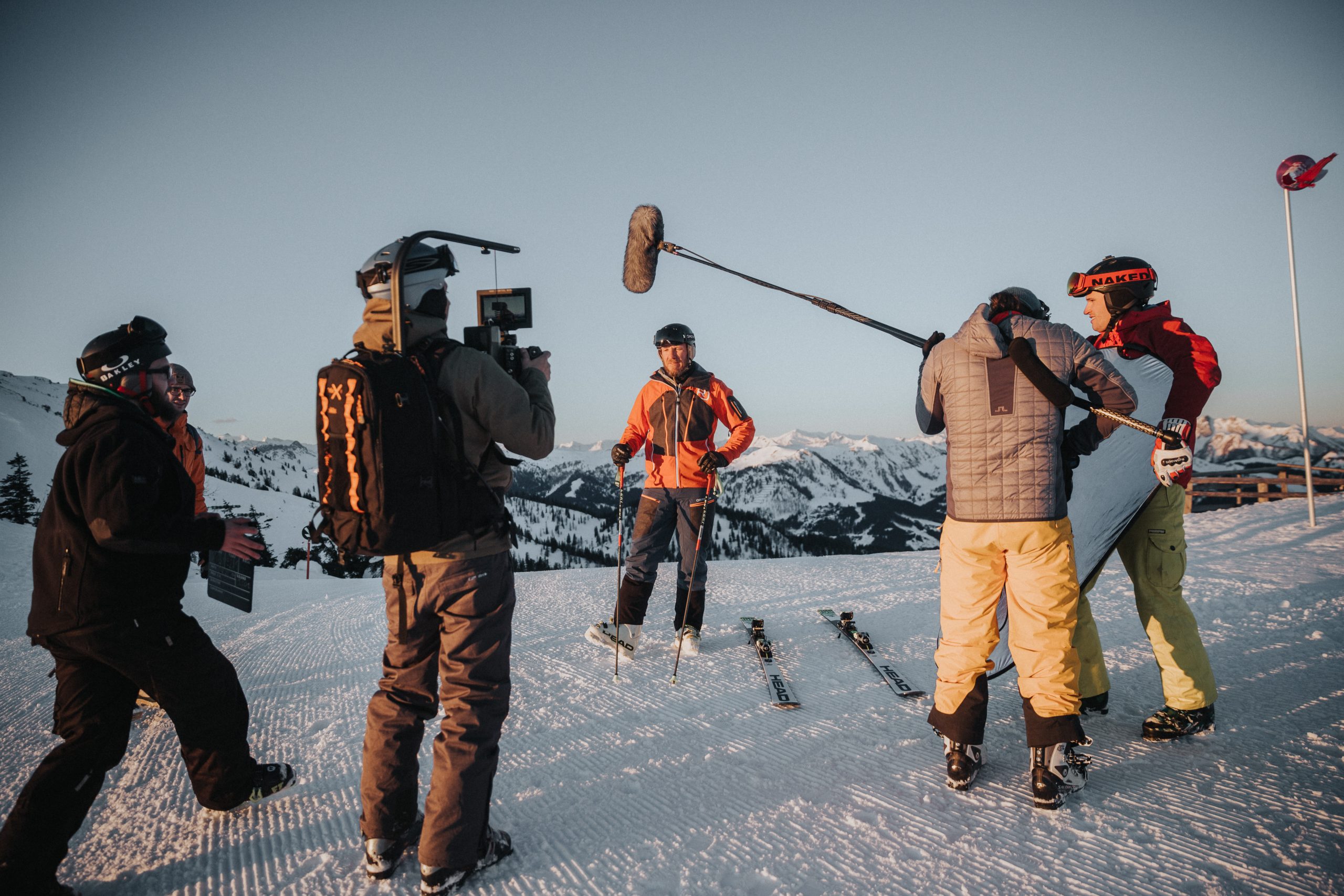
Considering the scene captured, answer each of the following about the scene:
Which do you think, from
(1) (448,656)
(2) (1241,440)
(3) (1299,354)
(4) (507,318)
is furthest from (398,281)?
(2) (1241,440)

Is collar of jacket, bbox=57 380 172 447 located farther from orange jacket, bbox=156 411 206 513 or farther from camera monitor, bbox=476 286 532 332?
orange jacket, bbox=156 411 206 513

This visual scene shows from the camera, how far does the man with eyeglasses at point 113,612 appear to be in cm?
195

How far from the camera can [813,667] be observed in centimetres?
395

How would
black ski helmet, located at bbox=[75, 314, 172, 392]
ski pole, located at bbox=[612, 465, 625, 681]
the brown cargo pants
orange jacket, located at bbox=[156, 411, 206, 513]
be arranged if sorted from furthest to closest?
ski pole, located at bbox=[612, 465, 625, 681], orange jacket, located at bbox=[156, 411, 206, 513], black ski helmet, located at bbox=[75, 314, 172, 392], the brown cargo pants

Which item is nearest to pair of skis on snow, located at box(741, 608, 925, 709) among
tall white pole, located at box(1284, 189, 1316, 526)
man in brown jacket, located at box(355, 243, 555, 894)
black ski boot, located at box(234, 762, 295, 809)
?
man in brown jacket, located at box(355, 243, 555, 894)

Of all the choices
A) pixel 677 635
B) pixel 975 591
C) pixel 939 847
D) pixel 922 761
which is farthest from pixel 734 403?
pixel 939 847

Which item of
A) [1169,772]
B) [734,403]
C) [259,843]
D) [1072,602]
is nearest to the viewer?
[259,843]

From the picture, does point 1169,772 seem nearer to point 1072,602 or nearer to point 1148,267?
point 1072,602

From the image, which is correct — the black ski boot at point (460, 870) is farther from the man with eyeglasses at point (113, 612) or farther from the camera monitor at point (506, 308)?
the camera monitor at point (506, 308)

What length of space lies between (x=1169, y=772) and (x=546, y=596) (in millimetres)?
5136

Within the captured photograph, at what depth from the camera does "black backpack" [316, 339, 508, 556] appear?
1.77 meters

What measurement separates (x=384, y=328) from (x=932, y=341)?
98.4 inches

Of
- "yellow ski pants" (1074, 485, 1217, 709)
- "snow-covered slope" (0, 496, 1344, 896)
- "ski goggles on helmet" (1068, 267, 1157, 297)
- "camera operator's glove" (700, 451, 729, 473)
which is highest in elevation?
"ski goggles on helmet" (1068, 267, 1157, 297)

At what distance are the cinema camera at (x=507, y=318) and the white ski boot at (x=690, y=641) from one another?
2696 mm
